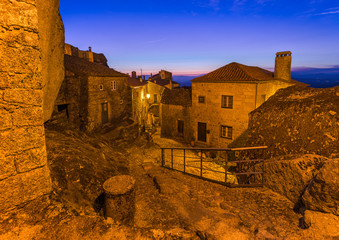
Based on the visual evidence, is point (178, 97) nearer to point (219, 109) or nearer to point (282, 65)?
point (219, 109)

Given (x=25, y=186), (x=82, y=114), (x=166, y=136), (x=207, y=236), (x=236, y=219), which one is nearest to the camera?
(x=25, y=186)

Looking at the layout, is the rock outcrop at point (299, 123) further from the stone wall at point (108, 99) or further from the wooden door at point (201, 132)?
the stone wall at point (108, 99)

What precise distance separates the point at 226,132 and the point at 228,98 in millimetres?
2965

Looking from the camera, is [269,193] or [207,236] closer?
[207,236]

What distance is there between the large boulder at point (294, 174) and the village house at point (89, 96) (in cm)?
1236

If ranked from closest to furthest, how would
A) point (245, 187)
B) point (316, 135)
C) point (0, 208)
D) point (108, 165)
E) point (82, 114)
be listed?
point (0, 208), point (316, 135), point (245, 187), point (108, 165), point (82, 114)

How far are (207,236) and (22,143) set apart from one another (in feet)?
8.37

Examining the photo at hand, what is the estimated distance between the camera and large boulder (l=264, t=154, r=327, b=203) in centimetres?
345

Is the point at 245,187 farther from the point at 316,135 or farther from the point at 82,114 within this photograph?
the point at 82,114

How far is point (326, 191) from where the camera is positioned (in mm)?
2729

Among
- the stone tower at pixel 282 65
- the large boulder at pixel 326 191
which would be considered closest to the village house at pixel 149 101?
the stone tower at pixel 282 65

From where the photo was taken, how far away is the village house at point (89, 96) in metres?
15.0

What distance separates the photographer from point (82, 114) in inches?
635

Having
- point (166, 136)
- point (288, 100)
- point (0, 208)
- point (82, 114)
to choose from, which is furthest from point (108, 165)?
Answer: point (166, 136)
